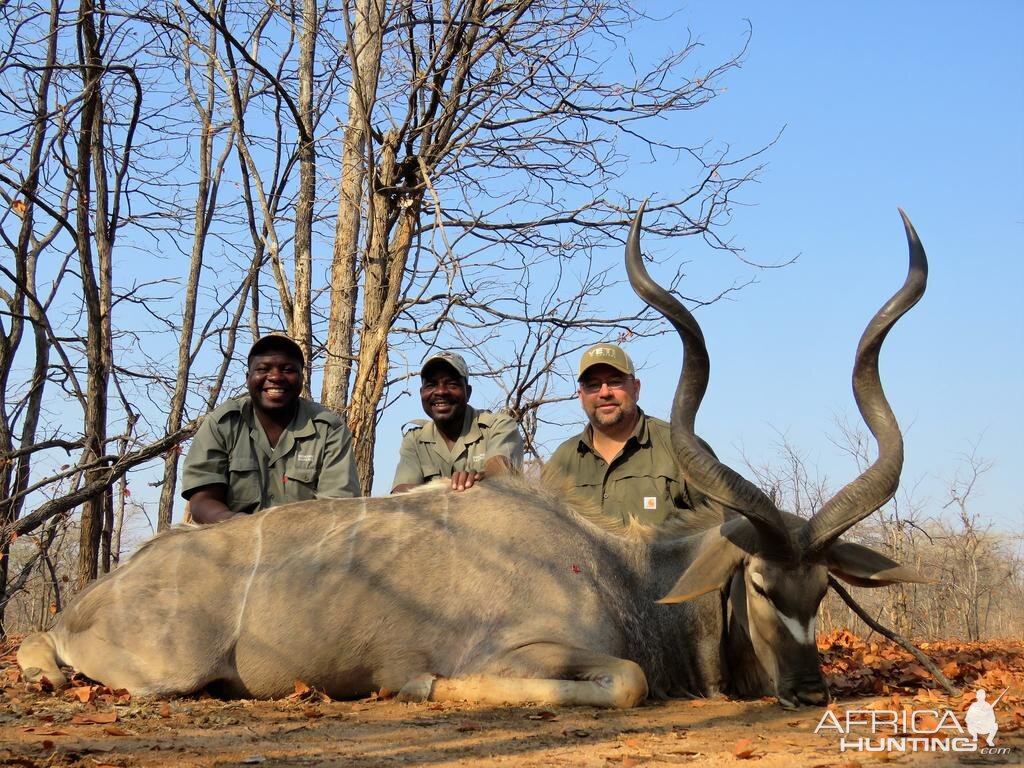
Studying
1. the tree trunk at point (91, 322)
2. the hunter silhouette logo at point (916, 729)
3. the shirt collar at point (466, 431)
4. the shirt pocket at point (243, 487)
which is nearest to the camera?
the hunter silhouette logo at point (916, 729)

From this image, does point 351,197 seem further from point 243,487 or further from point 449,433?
point 243,487

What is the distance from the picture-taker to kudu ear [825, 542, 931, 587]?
14.7 feet

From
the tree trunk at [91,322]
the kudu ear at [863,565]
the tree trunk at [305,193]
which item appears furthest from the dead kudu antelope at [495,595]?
the tree trunk at [305,193]

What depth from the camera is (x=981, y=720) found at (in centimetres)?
362

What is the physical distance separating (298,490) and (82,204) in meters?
3.27

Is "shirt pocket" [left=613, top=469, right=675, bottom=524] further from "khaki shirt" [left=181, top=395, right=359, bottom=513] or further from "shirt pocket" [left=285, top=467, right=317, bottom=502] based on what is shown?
"shirt pocket" [left=285, top=467, right=317, bottom=502]

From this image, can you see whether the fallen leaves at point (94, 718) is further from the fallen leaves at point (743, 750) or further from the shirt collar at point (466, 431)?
the shirt collar at point (466, 431)

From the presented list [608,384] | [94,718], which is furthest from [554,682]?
[608,384]

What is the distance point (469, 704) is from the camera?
431 cm

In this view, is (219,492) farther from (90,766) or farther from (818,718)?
(818,718)

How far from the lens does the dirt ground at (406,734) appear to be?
10.3 feet

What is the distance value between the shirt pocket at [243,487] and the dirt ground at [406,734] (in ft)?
4.96

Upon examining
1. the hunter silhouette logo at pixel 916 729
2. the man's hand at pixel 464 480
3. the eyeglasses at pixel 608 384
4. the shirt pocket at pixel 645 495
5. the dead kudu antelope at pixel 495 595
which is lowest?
the hunter silhouette logo at pixel 916 729

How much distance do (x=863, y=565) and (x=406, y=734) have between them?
2.05 meters
